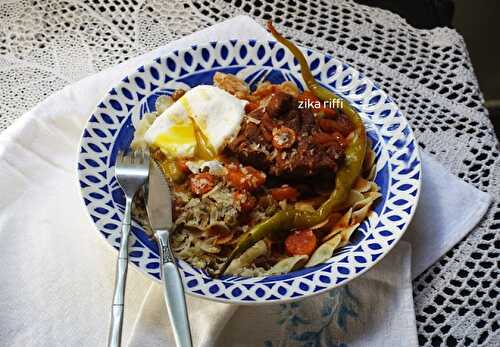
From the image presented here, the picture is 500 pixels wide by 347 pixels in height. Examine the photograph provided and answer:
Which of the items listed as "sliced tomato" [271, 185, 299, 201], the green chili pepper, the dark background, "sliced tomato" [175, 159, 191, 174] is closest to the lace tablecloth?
the green chili pepper

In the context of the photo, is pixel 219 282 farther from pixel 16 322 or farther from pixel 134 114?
pixel 134 114

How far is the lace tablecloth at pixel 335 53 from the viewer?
2.74 meters

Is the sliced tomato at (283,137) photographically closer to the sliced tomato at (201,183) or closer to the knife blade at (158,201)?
the sliced tomato at (201,183)

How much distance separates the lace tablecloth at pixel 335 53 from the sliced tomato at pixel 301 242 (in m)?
0.47

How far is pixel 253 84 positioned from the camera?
9.53 feet

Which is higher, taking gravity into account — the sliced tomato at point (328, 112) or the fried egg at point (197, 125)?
the fried egg at point (197, 125)

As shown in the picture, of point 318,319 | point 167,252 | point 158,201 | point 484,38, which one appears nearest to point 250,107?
point 158,201

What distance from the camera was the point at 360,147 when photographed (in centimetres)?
251

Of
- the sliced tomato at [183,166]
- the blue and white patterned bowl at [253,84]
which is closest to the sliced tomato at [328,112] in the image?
the blue and white patterned bowl at [253,84]

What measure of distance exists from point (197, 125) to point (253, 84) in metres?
0.44

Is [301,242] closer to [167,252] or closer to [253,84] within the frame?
[167,252]

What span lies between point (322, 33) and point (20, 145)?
5.52 feet

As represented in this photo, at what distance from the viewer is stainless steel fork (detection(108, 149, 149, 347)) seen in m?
1.91

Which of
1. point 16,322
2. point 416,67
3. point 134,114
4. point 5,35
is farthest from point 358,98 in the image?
point 5,35
